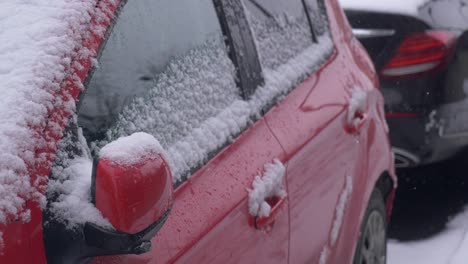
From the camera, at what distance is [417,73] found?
4.50 meters

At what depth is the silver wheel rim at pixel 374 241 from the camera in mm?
3236

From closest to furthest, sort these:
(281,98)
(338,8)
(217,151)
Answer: (217,151), (281,98), (338,8)

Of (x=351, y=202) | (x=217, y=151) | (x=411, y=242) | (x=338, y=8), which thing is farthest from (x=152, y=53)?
(x=411, y=242)

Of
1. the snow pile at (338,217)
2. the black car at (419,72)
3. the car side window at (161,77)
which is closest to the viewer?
the car side window at (161,77)

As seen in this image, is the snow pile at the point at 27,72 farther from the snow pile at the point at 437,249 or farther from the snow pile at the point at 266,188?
the snow pile at the point at 437,249

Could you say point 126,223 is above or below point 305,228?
above

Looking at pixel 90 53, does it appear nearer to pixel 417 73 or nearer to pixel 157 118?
pixel 157 118

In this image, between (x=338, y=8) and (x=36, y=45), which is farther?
(x=338, y=8)

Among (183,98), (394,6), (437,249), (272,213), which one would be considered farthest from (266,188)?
(394,6)

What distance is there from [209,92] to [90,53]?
0.55 m

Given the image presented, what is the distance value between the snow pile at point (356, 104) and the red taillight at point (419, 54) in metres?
1.43

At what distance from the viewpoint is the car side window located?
5.81 feet

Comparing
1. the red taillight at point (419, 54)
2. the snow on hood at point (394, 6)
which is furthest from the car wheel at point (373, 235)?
the snow on hood at point (394, 6)

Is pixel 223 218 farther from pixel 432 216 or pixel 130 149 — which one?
pixel 432 216
